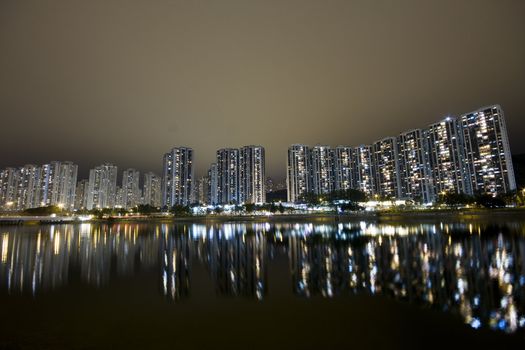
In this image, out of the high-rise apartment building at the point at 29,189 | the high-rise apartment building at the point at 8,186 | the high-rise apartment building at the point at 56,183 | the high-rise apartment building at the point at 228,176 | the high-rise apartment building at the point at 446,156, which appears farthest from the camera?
the high-rise apartment building at the point at 228,176

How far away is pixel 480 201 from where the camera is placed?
10100 centimetres

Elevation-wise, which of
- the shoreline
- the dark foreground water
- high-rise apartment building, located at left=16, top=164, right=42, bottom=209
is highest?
high-rise apartment building, located at left=16, top=164, right=42, bottom=209

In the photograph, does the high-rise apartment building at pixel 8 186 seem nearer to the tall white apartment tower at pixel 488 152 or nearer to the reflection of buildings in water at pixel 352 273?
the reflection of buildings in water at pixel 352 273

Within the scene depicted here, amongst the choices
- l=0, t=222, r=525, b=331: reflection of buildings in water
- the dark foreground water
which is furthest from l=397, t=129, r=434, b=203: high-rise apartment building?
the dark foreground water

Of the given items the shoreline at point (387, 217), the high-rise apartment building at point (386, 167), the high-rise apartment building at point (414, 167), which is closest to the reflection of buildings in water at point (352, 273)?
the shoreline at point (387, 217)

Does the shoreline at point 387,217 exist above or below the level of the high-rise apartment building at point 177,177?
below

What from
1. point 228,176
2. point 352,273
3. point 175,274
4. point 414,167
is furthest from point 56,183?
point 414,167

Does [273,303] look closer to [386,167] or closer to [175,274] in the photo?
[175,274]

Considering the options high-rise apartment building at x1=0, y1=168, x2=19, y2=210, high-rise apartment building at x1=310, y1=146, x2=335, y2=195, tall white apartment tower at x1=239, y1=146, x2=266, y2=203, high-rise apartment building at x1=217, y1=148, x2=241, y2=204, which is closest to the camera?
high-rise apartment building at x1=0, y1=168, x2=19, y2=210

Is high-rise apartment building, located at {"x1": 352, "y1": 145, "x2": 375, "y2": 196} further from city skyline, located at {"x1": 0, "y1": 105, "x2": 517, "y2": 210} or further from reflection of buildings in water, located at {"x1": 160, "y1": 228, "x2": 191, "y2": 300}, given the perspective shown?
reflection of buildings in water, located at {"x1": 160, "y1": 228, "x2": 191, "y2": 300}

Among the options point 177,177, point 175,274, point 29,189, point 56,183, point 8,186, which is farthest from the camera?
point 177,177

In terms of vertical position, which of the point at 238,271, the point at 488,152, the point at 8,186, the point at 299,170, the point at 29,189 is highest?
the point at 299,170

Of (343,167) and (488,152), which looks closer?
(488,152)

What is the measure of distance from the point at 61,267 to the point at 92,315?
11498 mm
